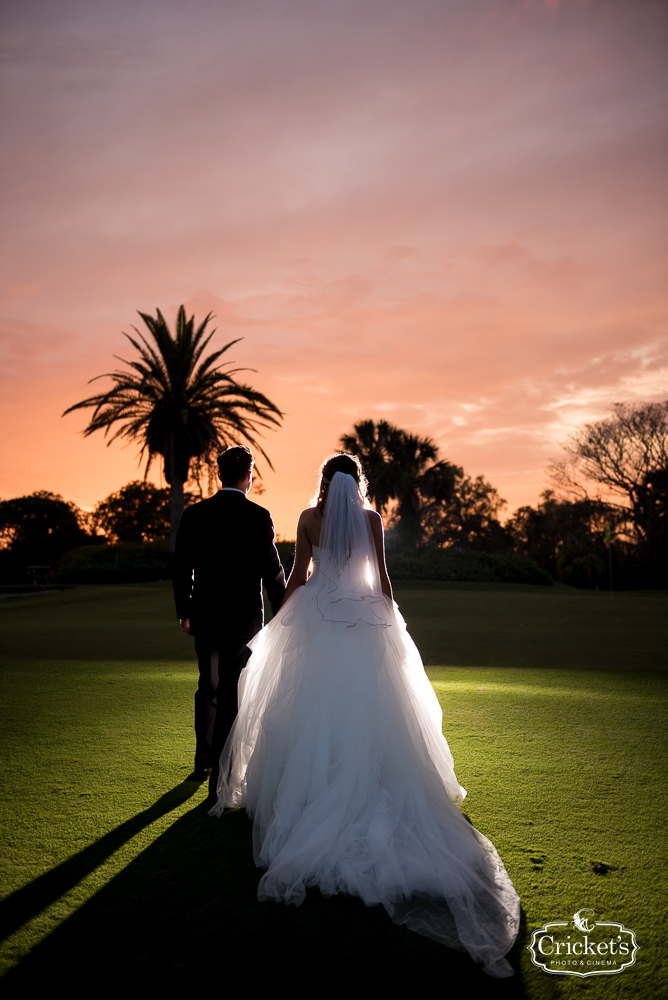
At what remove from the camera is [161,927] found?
2.64 m

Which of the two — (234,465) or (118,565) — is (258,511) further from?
(118,565)

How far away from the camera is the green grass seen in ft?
7.79

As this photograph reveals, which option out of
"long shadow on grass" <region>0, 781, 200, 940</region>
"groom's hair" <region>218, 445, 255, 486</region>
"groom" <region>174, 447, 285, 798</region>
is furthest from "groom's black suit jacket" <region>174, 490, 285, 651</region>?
"long shadow on grass" <region>0, 781, 200, 940</region>

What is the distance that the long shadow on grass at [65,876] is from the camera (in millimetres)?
2729

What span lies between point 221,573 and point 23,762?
Answer: 79.9 inches

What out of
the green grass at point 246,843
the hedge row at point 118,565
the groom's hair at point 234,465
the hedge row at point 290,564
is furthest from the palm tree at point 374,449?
the groom's hair at point 234,465

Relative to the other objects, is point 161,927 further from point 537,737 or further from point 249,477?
point 537,737

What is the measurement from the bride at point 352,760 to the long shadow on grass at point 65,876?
448 millimetres

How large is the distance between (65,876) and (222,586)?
1.97 metres

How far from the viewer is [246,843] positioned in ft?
11.4

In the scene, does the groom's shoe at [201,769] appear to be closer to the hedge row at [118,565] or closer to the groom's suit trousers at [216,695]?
the groom's suit trousers at [216,695]

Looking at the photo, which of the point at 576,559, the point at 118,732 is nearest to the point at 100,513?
the point at 576,559

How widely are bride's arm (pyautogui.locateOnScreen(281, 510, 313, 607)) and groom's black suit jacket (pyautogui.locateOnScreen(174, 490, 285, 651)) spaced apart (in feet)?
0.98

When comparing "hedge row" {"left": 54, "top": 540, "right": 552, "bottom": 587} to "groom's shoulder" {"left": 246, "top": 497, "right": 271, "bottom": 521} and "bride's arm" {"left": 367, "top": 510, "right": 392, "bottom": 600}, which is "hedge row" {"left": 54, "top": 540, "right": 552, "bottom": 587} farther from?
"bride's arm" {"left": 367, "top": 510, "right": 392, "bottom": 600}
